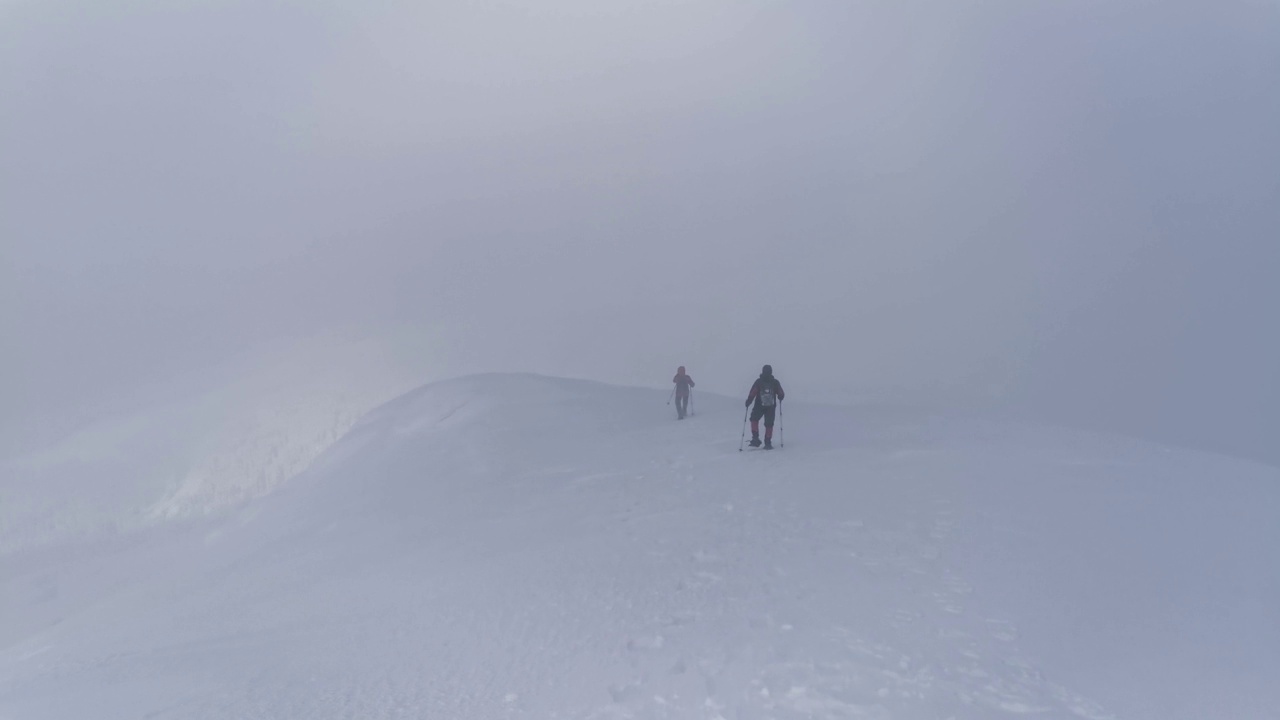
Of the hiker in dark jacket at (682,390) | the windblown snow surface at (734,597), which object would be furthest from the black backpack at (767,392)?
the hiker in dark jacket at (682,390)

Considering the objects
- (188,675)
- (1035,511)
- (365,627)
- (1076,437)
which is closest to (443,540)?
(365,627)

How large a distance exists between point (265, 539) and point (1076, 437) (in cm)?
1318

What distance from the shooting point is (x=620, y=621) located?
288 inches

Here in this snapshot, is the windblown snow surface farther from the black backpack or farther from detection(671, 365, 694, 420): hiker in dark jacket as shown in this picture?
detection(671, 365, 694, 420): hiker in dark jacket

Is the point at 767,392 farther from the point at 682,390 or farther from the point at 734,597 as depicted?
the point at 734,597

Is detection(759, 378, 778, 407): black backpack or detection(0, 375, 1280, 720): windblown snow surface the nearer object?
detection(0, 375, 1280, 720): windblown snow surface

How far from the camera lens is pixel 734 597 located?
756 cm

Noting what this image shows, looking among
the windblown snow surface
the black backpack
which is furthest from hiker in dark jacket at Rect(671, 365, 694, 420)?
the black backpack

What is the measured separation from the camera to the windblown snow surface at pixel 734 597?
6059mm

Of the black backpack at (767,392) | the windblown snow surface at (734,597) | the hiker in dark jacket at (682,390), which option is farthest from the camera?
the hiker in dark jacket at (682,390)

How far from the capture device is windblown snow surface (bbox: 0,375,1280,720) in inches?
239

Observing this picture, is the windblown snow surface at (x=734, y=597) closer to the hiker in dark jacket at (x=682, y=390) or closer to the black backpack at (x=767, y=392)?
the black backpack at (x=767, y=392)

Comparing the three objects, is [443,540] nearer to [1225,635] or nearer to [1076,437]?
[1225,635]

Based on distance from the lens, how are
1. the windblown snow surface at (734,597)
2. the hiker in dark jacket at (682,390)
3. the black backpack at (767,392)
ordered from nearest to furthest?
1. the windblown snow surface at (734,597)
2. the black backpack at (767,392)
3. the hiker in dark jacket at (682,390)
